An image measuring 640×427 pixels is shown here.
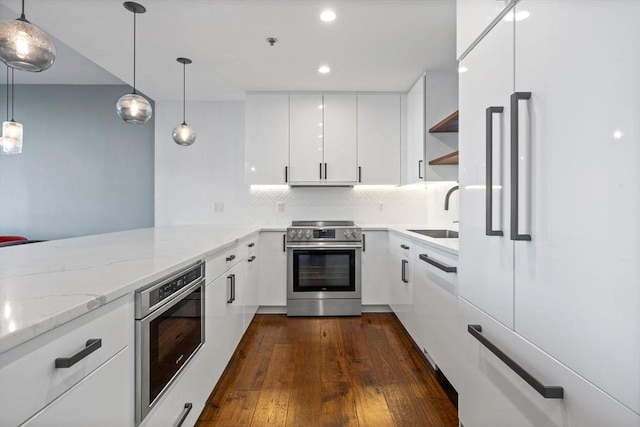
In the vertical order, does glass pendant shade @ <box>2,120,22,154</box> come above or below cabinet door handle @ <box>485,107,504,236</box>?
above

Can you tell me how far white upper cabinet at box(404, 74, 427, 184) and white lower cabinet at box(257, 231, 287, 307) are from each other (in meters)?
1.51

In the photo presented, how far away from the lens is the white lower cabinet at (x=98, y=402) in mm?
709

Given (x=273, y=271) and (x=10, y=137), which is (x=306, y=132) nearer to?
(x=273, y=271)

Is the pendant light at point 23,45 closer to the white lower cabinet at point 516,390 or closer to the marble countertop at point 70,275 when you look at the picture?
the marble countertop at point 70,275

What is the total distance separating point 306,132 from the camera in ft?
12.4

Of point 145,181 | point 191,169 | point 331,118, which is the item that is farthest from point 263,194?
point 145,181

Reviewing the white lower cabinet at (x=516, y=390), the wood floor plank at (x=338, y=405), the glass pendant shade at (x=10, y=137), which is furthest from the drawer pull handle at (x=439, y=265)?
the glass pendant shade at (x=10, y=137)

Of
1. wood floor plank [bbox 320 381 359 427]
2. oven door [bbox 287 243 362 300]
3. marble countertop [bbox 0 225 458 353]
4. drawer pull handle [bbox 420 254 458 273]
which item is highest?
marble countertop [bbox 0 225 458 353]

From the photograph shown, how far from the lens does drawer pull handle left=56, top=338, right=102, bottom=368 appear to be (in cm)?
71

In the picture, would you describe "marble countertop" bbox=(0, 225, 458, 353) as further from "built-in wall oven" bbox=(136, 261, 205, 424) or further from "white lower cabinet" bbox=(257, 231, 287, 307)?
"white lower cabinet" bbox=(257, 231, 287, 307)

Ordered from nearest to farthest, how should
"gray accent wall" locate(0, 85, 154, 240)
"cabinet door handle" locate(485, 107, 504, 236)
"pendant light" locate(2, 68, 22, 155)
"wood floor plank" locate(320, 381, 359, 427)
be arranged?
"cabinet door handle" locate(485, 107, 504, 236)
"wood floor plank" locate(320, 381, 359, 427)
"pendant light" locate(2, 68, 22, 155)
"gray accent wall" locate(0, 85, 154, 240)

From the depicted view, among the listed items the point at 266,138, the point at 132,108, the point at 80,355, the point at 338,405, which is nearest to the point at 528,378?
the point at 80,355

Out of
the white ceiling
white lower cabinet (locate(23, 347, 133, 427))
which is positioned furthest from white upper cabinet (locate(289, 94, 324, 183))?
white lower cabinet (locate(23, 347, 133, 427))

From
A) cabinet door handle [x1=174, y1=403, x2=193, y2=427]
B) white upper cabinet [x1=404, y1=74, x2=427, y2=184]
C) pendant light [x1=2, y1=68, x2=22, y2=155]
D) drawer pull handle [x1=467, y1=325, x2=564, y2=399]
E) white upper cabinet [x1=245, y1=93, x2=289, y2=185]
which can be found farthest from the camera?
white upper cabinet [x1=245, y1=93, x2=289, y2=185]
